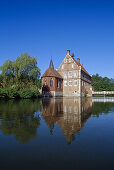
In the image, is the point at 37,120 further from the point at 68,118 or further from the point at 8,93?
the point at 8,93

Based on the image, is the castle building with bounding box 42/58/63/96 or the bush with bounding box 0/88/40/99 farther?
the castle building with bounding box 42/58/63/96

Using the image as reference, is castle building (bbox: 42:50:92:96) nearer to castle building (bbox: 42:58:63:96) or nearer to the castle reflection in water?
castle building (bbox: 42:58:63:96)

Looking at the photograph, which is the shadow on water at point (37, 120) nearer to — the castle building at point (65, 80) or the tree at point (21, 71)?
the tree at point (21, 71)

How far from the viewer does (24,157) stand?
374cm

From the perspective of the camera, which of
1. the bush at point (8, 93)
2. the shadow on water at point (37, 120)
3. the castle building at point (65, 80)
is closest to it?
the shadow on water at point (37, 120)

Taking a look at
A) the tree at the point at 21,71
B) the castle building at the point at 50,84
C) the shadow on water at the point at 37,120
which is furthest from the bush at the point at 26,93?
the shadow on water at the point at 37,120

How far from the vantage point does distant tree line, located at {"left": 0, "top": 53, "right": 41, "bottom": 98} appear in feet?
106

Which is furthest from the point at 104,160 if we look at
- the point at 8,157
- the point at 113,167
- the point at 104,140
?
the point at 8,157

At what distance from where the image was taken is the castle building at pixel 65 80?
50594mm

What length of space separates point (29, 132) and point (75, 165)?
9.95 feet

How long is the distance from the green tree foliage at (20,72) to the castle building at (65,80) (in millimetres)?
14285

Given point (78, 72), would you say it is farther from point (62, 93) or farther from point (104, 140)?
point (104, 140)

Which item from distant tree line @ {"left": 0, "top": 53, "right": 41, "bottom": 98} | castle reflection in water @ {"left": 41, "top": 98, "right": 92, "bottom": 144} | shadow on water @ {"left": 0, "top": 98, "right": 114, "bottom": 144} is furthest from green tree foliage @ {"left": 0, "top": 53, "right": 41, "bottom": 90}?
castle reflection in water @ {"left": 41, "top": 98, "right": 92, "bottom": 144}

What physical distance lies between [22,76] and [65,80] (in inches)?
965
